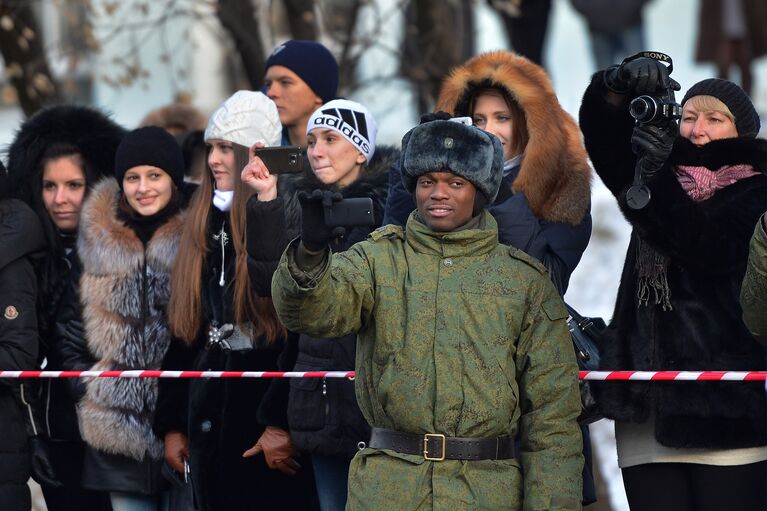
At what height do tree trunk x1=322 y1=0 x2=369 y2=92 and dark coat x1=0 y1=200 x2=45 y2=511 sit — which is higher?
tree trunk x1=322 y1=0 x2=369 y2=92

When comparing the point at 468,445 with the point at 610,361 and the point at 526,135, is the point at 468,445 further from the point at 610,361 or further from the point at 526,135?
the point at 526,135

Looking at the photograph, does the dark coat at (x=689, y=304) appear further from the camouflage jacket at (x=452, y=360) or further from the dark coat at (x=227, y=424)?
the dark coat at (x=227, y=424)

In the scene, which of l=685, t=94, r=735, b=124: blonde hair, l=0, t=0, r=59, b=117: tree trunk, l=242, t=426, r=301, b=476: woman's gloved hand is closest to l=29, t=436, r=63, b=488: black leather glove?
l=242, t=426, r=301, b=476: woman's gloved hand

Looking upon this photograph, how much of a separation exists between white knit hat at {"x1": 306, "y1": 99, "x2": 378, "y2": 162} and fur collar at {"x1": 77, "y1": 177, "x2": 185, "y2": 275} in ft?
2.48

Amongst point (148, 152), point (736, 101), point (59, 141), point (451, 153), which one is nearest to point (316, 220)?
point (451, 153)

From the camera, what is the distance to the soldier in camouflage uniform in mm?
5074

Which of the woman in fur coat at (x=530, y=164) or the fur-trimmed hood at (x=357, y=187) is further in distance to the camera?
the fur-trimmed hood at (x=357, y=187)

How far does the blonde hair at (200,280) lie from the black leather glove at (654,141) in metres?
1.83

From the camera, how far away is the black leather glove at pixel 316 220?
488cm

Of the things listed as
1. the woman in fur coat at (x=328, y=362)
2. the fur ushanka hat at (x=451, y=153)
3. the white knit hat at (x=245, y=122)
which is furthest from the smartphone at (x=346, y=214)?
the white knit hat at (x=245, y=122)

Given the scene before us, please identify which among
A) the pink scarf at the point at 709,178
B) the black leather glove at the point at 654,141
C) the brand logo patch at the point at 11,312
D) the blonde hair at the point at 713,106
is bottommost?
the brand logo patch at the point at 11,312

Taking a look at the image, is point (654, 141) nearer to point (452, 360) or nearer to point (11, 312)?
point (452, 360)

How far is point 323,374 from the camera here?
20.0 feet

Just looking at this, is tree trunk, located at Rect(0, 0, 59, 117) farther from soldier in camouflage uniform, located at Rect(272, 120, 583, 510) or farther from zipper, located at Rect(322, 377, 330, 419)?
soldier in camouflage uniform, located at Rect(272, 120, 583, 510)
